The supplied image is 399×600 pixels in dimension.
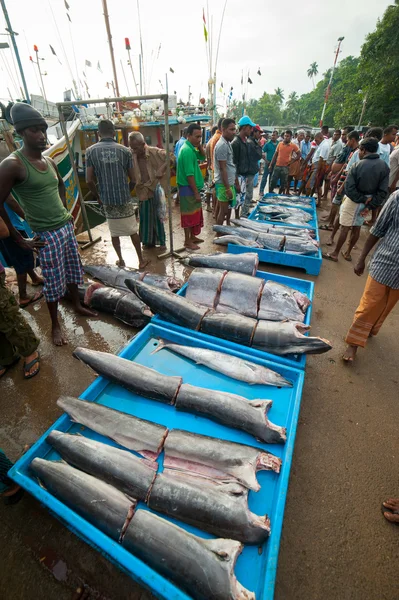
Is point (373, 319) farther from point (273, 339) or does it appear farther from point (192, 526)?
point (192, 526)

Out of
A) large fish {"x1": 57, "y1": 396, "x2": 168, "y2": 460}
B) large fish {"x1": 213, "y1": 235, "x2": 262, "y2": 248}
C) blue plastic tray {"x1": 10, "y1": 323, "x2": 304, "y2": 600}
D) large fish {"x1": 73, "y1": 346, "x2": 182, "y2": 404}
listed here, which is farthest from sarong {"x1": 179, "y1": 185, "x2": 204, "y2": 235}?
large fish {"x1": 57, "y1": 396, "x2": 168, "y2": 460}

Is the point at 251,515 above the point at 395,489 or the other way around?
above

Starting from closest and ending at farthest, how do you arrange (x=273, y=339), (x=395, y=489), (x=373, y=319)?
(x=395, y=489), (x=273, y=339), (x=373, y=319)

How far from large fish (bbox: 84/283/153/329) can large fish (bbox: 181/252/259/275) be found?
122cm

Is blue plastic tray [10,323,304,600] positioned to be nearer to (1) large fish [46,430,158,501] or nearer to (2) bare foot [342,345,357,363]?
(1) large fish [46,430,158,501]

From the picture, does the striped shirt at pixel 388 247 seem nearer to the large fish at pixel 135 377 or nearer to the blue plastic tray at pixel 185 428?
the blue plastic tray at pixel 185 428

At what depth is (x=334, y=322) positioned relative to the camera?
4133 millimetres

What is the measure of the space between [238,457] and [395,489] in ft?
4.78

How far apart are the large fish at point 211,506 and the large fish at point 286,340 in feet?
4.78

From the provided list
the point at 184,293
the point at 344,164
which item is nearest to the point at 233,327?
the point at 184,293

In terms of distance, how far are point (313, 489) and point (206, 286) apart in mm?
2441

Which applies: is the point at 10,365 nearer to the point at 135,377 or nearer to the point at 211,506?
the point at 135,377

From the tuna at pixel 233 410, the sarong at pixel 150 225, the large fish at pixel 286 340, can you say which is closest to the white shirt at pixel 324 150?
the sarong at pixel 150 225

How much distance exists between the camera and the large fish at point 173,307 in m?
3.25
